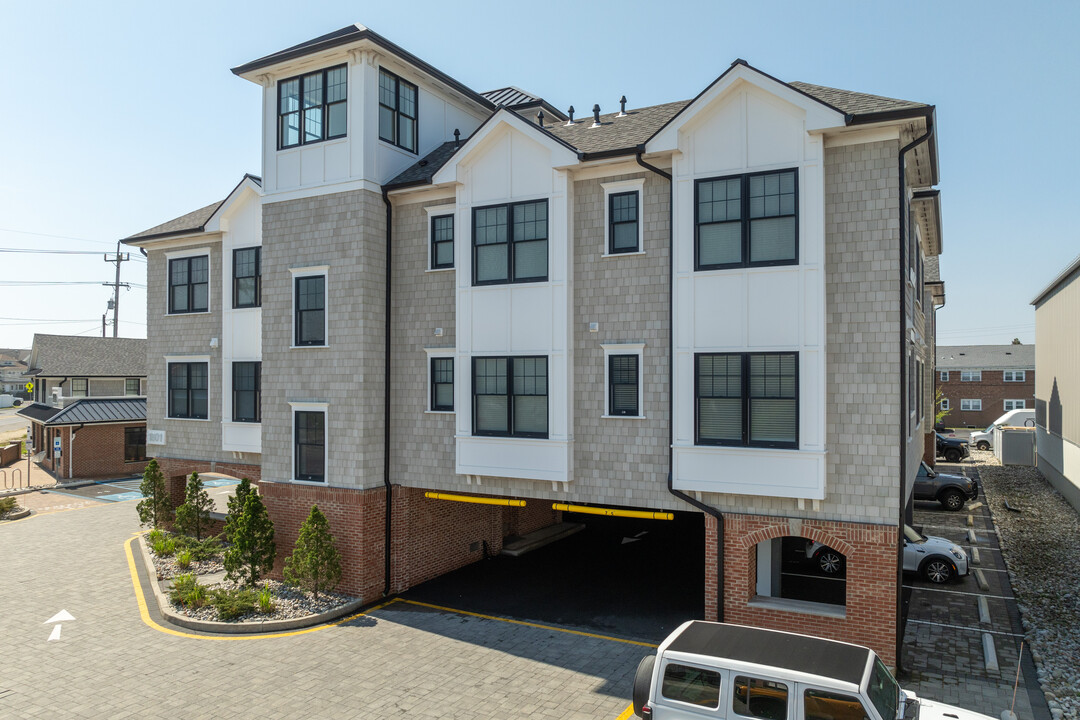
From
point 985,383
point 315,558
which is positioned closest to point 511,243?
point 315,558

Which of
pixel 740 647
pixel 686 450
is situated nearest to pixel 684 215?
pixel 686 450

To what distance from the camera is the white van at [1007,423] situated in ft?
159

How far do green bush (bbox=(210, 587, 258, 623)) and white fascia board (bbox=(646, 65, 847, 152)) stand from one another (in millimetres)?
12430

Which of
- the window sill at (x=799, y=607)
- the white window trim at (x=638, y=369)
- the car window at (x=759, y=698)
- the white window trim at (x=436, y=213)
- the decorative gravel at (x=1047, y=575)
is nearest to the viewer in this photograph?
the car window at (x=759, y=698)

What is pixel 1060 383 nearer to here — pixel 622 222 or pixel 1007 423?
pixel 1007 423

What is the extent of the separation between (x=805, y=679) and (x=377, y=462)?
35.4 feet

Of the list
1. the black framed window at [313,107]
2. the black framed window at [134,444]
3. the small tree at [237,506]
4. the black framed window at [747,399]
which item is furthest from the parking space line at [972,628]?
the black framed window at [134,444]

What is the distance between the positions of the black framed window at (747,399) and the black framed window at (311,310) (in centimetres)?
883

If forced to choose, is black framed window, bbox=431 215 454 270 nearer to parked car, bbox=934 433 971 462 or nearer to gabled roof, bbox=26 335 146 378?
gabled roof, bbox=26 335 146 378

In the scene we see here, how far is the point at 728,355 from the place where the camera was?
12.6 metres

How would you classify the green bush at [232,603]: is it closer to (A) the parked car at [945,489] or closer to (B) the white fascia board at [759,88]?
(B) the white fascia board at [759,88]

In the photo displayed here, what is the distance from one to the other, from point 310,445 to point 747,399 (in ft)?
33.1

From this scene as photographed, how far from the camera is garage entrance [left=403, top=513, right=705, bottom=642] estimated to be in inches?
583

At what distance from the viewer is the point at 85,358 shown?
39.7 m
